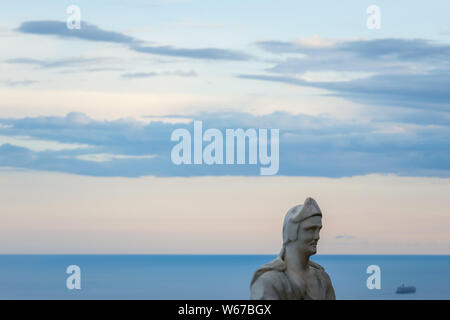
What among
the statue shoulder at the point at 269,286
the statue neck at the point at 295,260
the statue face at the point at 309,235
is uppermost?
the statue face at the point at 309,235

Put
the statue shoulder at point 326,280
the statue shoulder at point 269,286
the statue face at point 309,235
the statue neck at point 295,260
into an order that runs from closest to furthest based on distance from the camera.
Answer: the statue shoulder at point 269,286 < the statue face at point 309,235 < the statue neck at point 295,260 < the statue shoulder at point 326,280

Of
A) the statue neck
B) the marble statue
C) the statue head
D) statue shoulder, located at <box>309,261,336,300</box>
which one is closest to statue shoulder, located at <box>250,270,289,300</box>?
the marble statue

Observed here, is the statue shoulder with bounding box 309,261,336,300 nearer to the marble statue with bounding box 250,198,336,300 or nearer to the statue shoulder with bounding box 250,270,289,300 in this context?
the marble statue with bounding box 250,198,336,300

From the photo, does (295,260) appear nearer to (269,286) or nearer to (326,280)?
(269,286)

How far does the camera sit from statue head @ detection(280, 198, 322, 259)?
1734cm

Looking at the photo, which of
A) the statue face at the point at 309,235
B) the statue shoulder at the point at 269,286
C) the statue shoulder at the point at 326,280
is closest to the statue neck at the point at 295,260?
the statue face at the point at 309,235

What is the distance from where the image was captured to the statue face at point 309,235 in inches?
682

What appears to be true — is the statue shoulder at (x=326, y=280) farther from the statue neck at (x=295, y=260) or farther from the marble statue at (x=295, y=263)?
the statue neck at (x=295, y=260)

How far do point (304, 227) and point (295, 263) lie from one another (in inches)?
24.8
